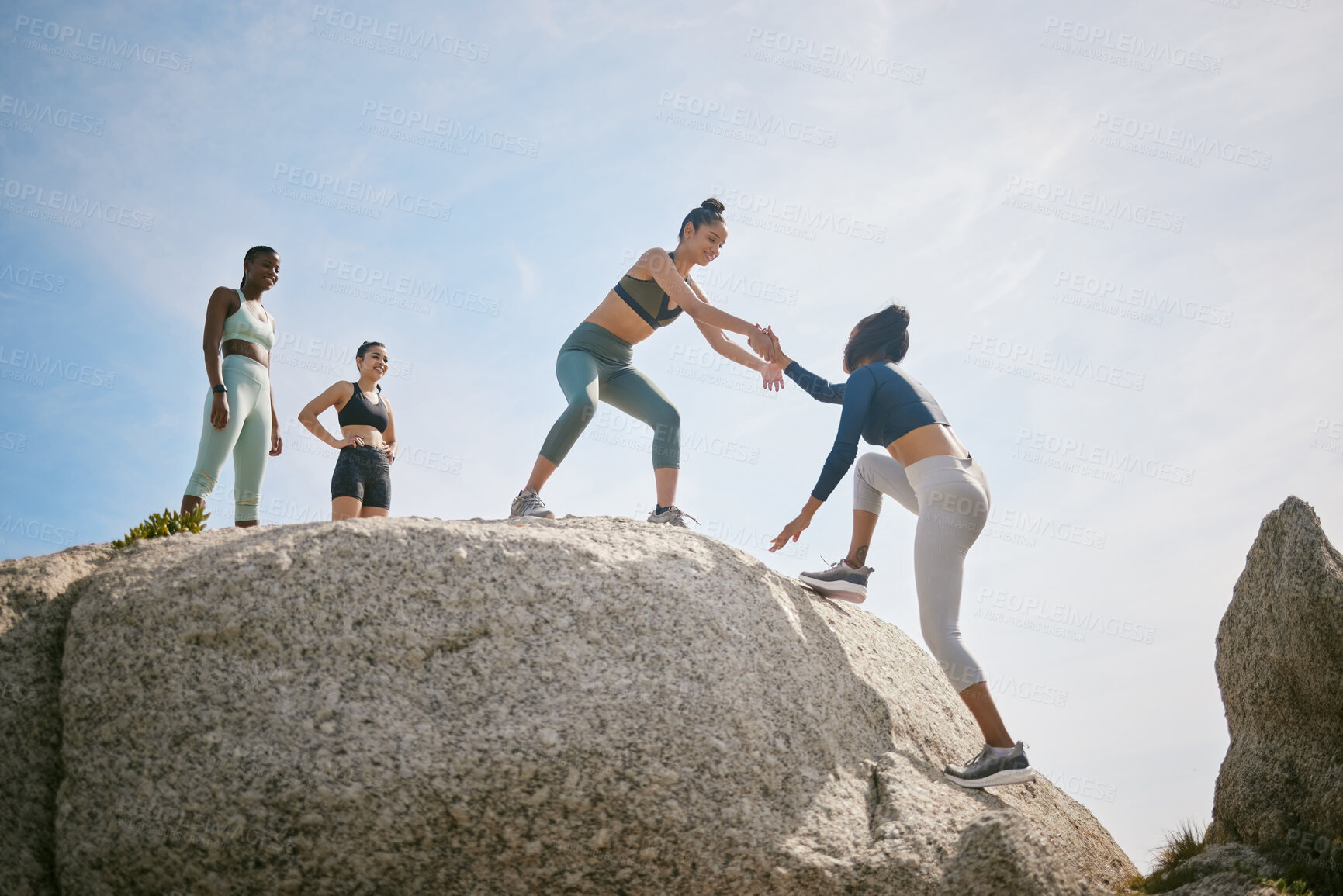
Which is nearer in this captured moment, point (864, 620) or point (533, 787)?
point (533, 787)

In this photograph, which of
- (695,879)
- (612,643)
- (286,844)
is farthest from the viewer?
(612,643)

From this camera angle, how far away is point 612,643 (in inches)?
190

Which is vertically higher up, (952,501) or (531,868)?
(952,501)

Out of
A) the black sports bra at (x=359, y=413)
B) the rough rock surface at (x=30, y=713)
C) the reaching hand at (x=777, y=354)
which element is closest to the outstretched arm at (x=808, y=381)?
the reaching hand at (x=777, y=354)

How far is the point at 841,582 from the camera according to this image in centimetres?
635

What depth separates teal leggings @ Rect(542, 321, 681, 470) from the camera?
6.84 m

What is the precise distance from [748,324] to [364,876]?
4808 mm

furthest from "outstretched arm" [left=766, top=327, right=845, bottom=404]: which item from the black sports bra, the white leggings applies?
the black sports bra

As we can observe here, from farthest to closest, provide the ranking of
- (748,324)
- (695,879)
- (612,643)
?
(748,324)
(612,643)
(695,879)

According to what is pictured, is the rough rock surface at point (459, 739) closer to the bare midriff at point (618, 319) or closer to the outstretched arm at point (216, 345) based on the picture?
the outstretched arm at point (216, 345)

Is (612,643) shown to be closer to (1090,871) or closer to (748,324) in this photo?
(748,324)

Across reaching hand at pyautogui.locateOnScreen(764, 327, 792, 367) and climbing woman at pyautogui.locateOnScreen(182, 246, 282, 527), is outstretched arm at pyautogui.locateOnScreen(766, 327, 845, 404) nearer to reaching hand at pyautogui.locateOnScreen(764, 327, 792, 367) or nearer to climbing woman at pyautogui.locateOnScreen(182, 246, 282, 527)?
reaching hand at pyautogui.locateOnScreen(764, 327, 792, 367)

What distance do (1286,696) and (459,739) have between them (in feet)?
20.7

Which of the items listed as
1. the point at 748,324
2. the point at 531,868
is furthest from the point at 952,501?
the point at 531,868
